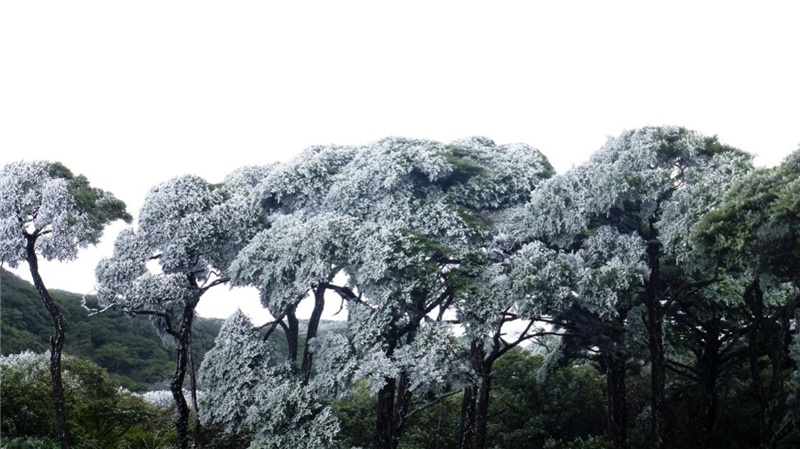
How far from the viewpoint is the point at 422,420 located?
23.5 meters

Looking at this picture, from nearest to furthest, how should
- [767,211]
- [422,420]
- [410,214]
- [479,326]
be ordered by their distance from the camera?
[767,211]
[479,326]
[410,214]
[422,420]

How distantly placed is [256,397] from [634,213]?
9.64 meters

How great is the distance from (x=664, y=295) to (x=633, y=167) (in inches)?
117

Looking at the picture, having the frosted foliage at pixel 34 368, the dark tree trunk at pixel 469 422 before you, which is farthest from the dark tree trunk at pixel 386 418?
the frosted foliage at pixel 34 368

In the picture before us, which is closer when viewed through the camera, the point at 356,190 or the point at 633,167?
the point at 633,167

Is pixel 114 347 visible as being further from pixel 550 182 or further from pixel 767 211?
pixel 767 211

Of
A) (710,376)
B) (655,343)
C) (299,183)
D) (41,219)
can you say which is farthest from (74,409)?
(710,376)

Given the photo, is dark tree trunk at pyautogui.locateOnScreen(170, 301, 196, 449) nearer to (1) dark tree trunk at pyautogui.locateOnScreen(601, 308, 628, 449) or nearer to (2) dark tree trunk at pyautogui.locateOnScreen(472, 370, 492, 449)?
(2) dark tree trunk at pyautogui.locateOnScreen(472, 370, 492, 449)

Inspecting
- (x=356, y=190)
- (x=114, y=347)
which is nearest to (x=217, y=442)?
(x=356, y=190)

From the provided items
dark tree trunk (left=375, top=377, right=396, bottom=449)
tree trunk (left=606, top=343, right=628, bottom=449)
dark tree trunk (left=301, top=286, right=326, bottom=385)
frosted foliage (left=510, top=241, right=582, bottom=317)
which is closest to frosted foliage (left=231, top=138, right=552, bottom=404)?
dark tree trunk (left=301, top=286, right=326, bottom=385)

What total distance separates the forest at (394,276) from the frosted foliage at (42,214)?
1.8 inches

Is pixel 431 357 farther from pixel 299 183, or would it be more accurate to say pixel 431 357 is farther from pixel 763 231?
pixel 763 231

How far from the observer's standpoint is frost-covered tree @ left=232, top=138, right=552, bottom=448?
15125 millimetres

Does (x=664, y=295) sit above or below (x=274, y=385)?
above
